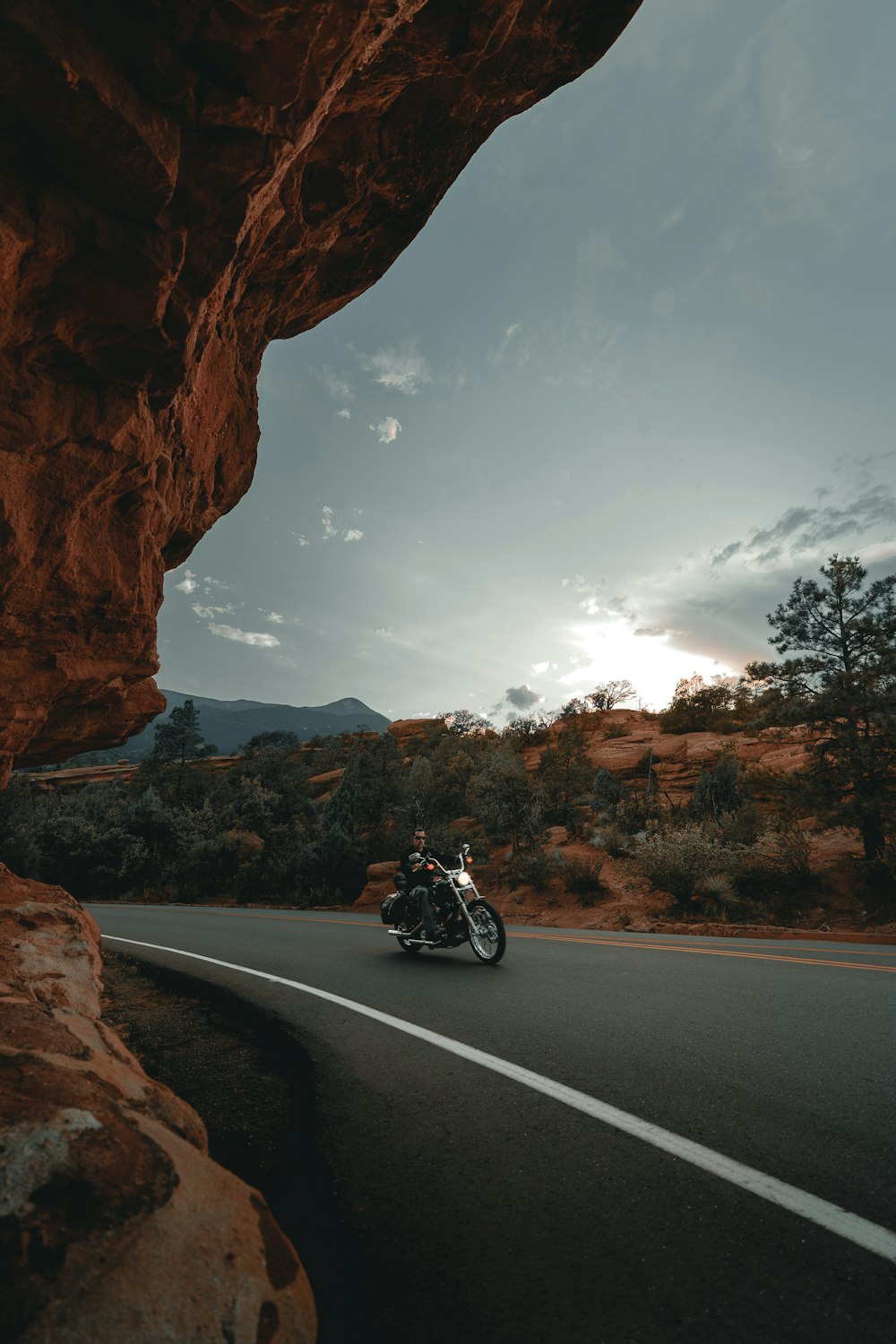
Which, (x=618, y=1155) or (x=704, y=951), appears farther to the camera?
(x=704, y=951)

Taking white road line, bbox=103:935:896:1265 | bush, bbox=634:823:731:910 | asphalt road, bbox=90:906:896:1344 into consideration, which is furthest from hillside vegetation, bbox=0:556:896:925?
white road line, bbox=103:935:896:1265

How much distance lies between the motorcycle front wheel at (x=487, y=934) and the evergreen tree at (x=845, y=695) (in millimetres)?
14327

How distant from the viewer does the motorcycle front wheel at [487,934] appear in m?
7.24

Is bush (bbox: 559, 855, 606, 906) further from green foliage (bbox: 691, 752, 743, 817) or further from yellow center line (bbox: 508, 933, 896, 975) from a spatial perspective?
green foliage (bbox: 691, 752, 743, 817)

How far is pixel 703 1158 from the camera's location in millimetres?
2553

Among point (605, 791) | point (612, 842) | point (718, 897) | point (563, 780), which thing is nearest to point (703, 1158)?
point (718, 897)

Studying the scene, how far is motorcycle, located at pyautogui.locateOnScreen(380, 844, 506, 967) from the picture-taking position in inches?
289

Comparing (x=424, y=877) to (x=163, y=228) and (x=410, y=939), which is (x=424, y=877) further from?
(x=163, y=228)

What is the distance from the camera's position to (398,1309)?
179cm

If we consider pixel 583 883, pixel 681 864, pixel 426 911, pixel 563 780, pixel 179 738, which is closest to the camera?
pixel 426 911

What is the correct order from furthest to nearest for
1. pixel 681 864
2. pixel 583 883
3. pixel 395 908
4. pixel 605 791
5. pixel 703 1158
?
pixel 605 791 < pixel 583 883 < pixel 681 864 < pixel 395 908 < pixel 703 1158

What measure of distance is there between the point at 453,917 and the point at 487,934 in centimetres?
61

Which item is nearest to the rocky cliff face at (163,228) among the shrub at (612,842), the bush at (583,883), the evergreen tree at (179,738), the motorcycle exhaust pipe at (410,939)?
the motorcycle exhaust pipe at (410,939)

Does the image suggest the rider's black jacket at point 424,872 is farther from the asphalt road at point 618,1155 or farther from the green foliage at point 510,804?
the green foliage at point 510,804
